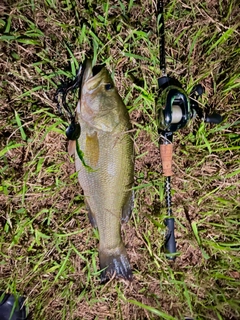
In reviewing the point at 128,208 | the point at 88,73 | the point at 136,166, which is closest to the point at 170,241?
the point at 128,208

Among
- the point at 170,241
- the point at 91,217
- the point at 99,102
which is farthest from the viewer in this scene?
the point at 170,241

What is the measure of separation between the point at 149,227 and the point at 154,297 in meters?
0.52

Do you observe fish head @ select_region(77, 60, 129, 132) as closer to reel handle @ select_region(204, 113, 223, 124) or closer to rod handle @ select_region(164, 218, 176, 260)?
reel handle @ select_region(204, 113, 223, 124)

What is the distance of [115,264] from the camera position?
7.50 feet

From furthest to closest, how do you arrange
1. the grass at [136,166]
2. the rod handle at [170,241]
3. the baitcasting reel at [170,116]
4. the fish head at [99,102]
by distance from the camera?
the rod handle at [170,241] < the grass at [136,166] < the baitcasting reel at [170,116] < the fish head at [99,102]

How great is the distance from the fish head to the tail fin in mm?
850

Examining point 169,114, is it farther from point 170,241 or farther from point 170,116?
point 170,241

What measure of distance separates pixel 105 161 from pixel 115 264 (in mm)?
747

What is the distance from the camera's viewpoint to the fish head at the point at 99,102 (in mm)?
1989

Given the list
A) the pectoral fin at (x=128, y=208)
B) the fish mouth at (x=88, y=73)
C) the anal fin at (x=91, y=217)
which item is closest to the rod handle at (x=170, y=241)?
the pectoral fin at (x=128, y=208)

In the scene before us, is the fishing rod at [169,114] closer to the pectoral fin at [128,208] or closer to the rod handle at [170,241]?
the rod handle at [170,241]

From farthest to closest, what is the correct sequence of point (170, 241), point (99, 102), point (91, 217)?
point (170, 241) < point (91, 217) < point (99, 102)

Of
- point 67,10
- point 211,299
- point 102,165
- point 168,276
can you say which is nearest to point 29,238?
point 102,165

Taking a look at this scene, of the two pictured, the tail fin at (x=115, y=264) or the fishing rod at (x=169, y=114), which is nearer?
the fishing rod at (x=169, y=114)
